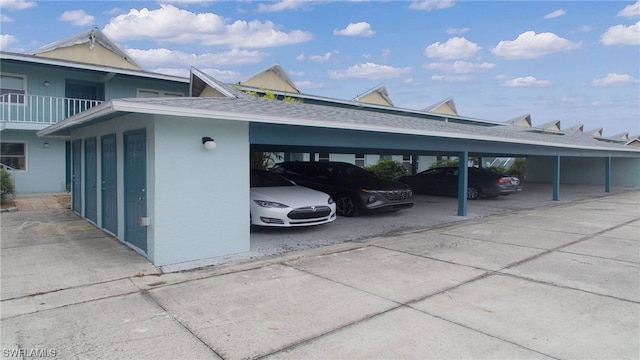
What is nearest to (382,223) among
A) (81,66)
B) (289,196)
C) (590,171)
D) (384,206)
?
(384,206)

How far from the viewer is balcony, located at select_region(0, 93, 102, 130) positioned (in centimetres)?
1390

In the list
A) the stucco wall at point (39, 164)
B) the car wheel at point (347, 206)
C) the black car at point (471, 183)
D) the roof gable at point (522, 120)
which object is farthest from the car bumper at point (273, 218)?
the roof gable at point (522, 120)

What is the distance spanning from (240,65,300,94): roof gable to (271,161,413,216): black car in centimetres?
1406

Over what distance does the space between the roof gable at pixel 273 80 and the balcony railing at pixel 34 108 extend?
421 inches

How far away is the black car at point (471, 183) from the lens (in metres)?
14.8

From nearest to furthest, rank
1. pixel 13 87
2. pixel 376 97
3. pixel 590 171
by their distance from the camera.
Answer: pixel 13 87 → pixel 590 171 → pixel 376 97

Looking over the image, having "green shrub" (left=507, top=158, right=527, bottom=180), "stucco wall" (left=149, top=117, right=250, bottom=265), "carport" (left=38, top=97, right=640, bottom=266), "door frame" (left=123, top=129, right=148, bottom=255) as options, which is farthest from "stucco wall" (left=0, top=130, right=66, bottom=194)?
"green shrub" (left=507, top=158, right=527, bottom=180)

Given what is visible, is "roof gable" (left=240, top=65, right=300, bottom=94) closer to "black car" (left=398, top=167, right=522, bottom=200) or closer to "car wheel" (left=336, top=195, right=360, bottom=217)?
"black car" (left=398, top=167, right=522, bottom=200)

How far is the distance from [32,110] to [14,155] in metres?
1.81

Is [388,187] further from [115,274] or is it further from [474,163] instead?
[474,163]

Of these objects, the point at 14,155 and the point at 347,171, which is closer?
the point at 347,171

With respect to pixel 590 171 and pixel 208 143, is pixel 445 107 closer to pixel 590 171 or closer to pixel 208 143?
pixel 590 171

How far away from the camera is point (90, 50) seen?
60.5ft

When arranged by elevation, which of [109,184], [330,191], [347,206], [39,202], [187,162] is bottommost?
[39,202]
